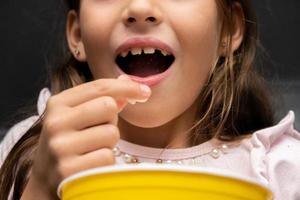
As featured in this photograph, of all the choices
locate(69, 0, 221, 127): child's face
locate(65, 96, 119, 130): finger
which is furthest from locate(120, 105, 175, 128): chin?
locate(65, 96, 119, 130): finger

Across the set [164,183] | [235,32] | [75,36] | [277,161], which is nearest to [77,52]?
[75,36]

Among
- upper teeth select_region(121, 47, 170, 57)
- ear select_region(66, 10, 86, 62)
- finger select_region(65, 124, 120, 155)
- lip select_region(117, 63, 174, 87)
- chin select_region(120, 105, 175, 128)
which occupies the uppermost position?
upper teeth select_region(121, 47, 170, 57)

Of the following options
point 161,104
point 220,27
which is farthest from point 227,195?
point 220,27

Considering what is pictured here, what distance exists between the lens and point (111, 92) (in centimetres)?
69

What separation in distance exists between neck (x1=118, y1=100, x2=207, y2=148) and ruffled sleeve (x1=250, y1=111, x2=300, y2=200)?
0.35 ft

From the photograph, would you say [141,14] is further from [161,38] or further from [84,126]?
[84,126]

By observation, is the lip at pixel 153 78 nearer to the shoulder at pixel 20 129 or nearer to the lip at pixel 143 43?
the lip at pixel 143 43

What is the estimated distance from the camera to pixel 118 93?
0.69 m

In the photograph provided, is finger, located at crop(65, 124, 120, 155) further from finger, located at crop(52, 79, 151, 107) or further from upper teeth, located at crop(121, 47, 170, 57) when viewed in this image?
upper teeth, located at crop(121, 47, 170, 57)

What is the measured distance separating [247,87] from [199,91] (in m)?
0.14

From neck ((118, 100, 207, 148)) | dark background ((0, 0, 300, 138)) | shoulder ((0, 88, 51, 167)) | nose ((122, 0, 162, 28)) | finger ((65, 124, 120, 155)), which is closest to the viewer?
finger ((65, 124, 120, 155))

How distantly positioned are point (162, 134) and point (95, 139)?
34 centimetres

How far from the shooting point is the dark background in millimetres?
1339

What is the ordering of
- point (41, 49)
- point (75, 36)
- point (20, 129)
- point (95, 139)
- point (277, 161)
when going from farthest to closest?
point (41, 49) → point (20, 129) → point (75, 36) → point (277, 161) → point (95, 139)
